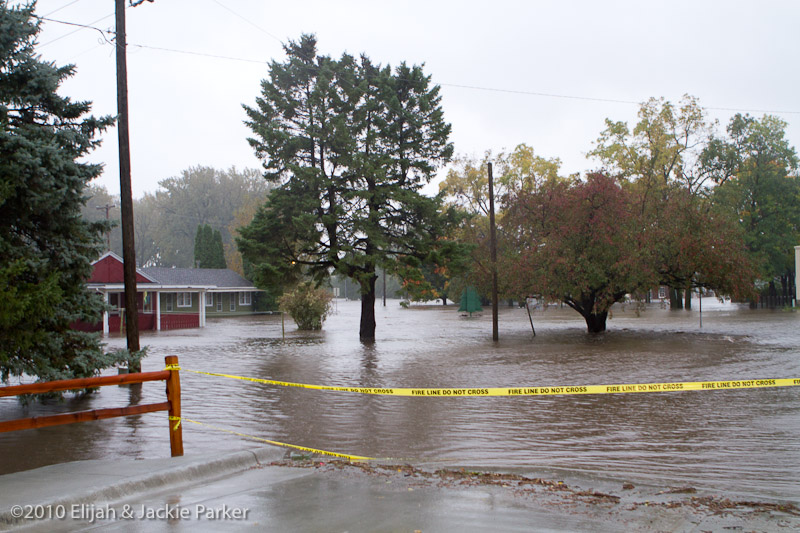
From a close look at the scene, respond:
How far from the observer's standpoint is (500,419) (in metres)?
10.8

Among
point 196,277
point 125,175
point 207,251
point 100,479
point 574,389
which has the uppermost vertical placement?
point 207,251

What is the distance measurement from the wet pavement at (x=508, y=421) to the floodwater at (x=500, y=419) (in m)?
0.03

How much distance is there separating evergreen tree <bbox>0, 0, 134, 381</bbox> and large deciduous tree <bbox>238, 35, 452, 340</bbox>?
14.6 m

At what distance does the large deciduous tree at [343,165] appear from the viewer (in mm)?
27047

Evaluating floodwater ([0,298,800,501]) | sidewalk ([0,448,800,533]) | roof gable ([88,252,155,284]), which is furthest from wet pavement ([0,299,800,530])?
roof gable ([88,252,155,284])

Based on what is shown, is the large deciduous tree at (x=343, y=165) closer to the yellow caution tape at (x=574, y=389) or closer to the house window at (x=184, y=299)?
the yellow caution tape at (x=574, y=389)

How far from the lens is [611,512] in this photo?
502cm

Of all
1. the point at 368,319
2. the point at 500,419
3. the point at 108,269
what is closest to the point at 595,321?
the point at 368,319

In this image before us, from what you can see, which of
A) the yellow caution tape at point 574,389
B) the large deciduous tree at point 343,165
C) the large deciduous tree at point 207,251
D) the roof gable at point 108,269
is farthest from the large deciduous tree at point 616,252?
the large deciduous tree at point 207,251

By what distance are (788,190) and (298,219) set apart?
52.3 m

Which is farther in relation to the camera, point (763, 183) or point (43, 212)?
point (763, 183)

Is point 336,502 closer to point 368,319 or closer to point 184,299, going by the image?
point 368,319

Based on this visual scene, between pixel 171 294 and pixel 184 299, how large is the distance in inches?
47.3

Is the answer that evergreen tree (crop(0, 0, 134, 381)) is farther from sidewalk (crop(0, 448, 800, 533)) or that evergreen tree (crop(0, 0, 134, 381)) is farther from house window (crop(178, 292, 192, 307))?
house window (crop(178, 292, 192, 307))
